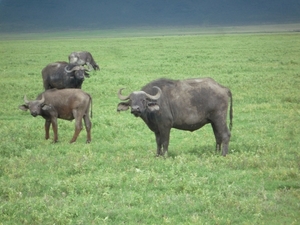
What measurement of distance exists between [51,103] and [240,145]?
4.95m

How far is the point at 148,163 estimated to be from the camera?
11594mm

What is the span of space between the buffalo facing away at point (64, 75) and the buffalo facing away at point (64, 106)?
6.09 metres

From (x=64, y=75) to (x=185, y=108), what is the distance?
972cm

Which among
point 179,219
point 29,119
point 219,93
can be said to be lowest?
point 29,119

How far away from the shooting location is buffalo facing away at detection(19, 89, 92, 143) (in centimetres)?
1455

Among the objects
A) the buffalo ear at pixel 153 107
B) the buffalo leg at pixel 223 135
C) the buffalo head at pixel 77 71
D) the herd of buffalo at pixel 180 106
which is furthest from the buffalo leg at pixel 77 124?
the buffalo head at pixel 77 71

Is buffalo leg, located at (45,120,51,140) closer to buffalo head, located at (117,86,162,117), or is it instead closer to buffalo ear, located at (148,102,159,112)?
buffalo head, located at (117,86,162,117)

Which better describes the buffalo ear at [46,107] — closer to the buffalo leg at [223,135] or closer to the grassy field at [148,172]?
the grassy field at [148,172]

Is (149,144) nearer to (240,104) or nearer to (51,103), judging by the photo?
(51,103)

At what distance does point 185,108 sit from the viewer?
41.1 feet

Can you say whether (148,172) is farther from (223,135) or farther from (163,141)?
(223,135)

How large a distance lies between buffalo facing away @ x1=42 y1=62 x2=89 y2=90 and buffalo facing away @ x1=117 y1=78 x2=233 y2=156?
8.54 metres

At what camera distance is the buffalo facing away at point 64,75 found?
68.6ft

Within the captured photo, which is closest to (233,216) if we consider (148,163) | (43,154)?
(148,163)
